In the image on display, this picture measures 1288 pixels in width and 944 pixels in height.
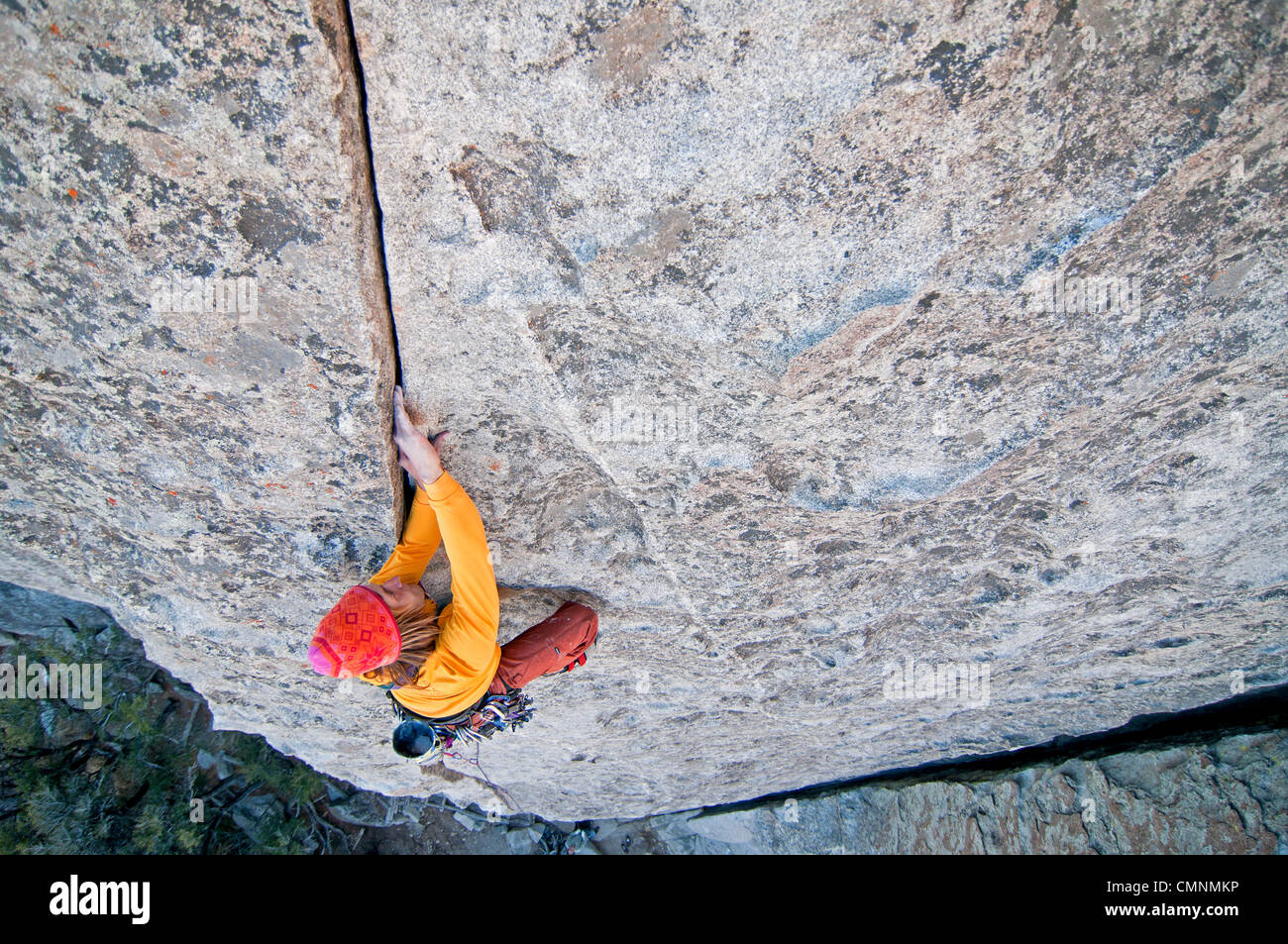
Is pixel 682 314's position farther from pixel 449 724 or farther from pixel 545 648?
pixel 449 724

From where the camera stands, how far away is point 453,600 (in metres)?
2.51

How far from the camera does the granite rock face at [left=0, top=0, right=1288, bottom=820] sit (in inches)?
57.1

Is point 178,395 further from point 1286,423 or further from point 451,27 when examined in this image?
point 1286,423

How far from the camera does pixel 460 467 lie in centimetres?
238

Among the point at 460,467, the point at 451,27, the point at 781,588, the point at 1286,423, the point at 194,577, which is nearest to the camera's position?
the point at 451,27

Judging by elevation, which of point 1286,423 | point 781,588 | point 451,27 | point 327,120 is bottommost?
point 781,588

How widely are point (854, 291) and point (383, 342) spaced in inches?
52.8

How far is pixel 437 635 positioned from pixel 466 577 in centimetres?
40

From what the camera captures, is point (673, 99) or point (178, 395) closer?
point (673, 99)

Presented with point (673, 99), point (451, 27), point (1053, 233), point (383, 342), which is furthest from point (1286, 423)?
point (383, 342)

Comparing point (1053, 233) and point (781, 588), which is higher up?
point (1053, 233)

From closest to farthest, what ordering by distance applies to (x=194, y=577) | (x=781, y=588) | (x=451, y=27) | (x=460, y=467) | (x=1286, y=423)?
1. (x=451, y=27)
2. (x=1286, y=423)
3. (x=460, y=467)
4. (x=194, y=577)
5. (x=781, y=588)

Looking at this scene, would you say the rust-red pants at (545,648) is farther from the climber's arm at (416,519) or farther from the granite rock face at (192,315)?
the granite rock face at (192,315)

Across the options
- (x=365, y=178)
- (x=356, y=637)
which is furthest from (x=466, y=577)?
(x=365, y=178)
